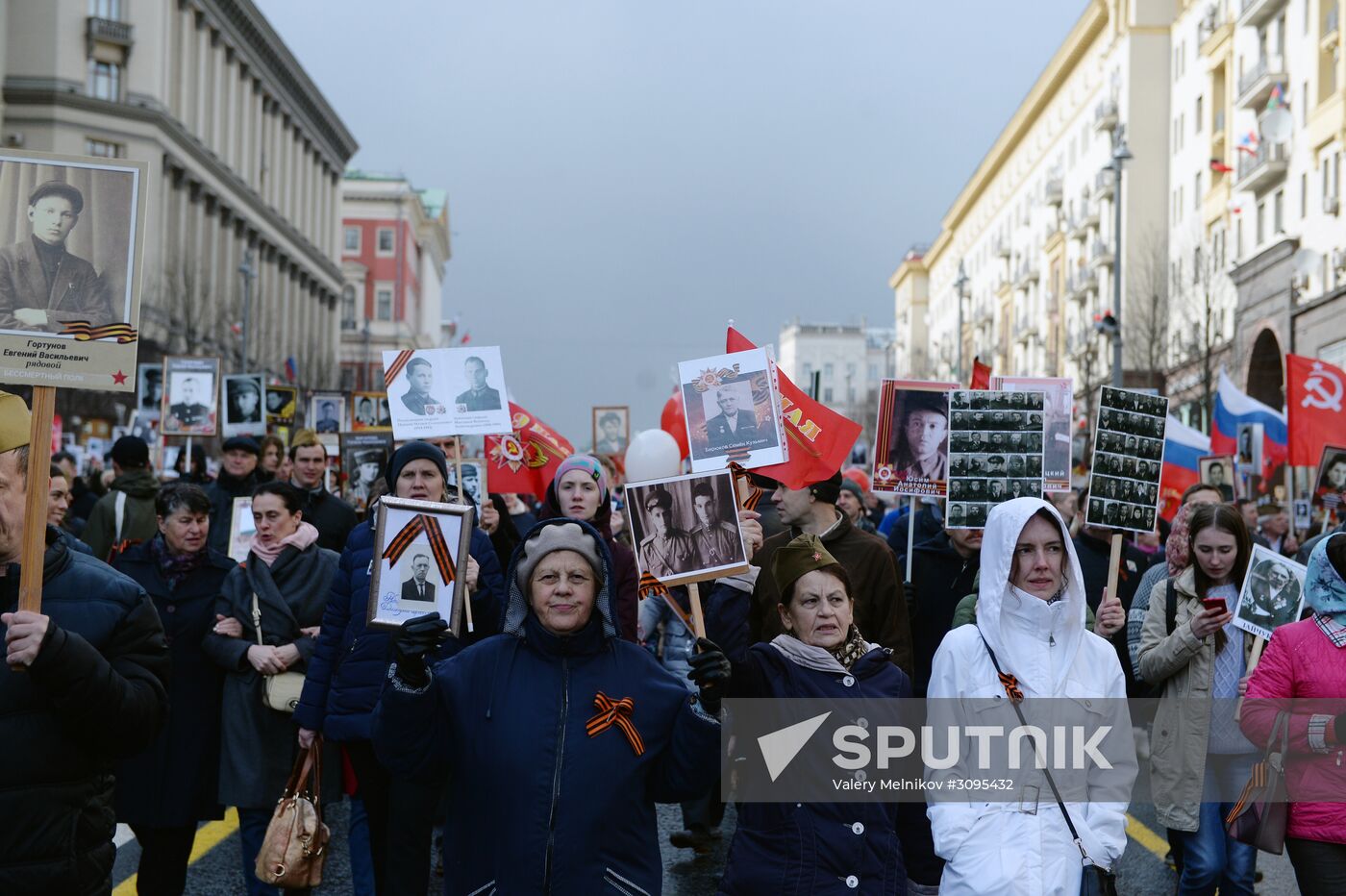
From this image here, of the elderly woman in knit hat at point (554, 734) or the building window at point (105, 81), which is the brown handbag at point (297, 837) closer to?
the elderly woman in knit hat at point (554, 734)

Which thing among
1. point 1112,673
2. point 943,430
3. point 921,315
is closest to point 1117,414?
point 943,430

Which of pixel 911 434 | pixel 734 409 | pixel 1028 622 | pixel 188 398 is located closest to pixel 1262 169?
pixel 188 398

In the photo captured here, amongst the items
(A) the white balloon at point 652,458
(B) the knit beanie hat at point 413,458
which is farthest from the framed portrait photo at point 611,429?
(B) the knit beanie hat at point 413,458

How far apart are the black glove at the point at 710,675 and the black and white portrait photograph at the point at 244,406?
Answer: 12.6 meters

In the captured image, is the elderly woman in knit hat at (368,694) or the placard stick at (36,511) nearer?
the placard stick at (36,511)

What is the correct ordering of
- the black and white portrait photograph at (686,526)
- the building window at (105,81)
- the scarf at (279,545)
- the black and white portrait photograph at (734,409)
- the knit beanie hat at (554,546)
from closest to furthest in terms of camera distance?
the knit beanie hat at (554,546) → the black and white portrait photograph at (686,526) → the black and white portrait photograph at (734,409) → the scarf at (279,545) → the building window at (105,81)

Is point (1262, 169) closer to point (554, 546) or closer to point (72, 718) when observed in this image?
point (554, 546)

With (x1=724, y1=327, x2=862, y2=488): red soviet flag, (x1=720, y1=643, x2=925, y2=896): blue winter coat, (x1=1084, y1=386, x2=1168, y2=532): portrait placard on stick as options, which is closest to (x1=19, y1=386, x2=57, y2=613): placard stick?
(x1=720, y1=643, x2=925, y2=896): blue winter coat

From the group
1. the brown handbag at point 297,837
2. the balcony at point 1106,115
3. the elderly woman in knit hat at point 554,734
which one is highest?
the balcony at point 1106,115

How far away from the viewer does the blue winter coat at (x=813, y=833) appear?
15.0 feet

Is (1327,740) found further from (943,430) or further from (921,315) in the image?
(921,315)

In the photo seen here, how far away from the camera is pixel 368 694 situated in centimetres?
639

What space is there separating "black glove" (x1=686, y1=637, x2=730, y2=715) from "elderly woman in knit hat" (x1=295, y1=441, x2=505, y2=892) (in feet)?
7.87

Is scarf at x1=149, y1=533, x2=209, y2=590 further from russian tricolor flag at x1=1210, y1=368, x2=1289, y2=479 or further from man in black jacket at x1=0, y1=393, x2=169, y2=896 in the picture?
russian tricolor flag at x1=1210, y1=368, x2=1289, y2=479
